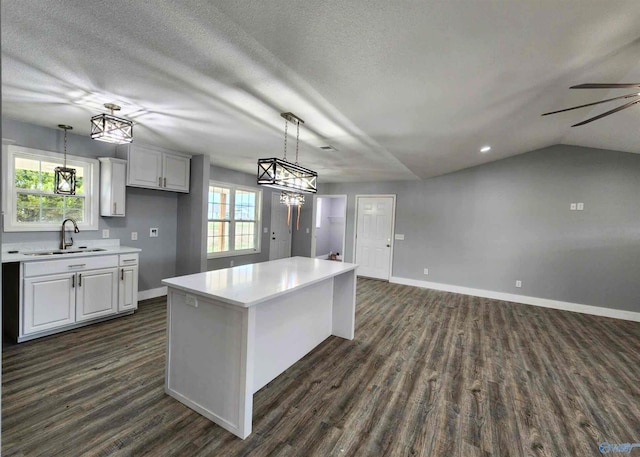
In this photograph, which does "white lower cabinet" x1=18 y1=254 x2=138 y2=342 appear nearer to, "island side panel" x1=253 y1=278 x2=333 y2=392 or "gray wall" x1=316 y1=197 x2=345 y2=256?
"island side panel" x1=253 y1=278 x2=333 y2=392

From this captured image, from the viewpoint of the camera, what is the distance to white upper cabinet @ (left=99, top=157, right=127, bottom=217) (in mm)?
4094

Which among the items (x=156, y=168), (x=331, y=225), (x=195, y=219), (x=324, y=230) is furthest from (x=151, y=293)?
(x=331, y=225)

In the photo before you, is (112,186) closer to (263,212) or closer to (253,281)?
(253,281)

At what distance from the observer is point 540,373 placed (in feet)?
10.4

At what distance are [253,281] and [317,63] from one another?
170 centimetres

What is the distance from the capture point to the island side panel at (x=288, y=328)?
2.69 meters

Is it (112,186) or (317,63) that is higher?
(317,63)

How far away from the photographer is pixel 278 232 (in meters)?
7.55

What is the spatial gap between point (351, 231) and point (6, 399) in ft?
19.5

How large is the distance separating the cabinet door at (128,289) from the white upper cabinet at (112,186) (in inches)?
29.3

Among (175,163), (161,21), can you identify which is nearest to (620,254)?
(161,21)

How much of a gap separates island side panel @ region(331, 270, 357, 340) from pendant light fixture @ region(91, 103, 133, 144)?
258 centimetres

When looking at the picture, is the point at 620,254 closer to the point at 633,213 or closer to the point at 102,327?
the point at 633,213

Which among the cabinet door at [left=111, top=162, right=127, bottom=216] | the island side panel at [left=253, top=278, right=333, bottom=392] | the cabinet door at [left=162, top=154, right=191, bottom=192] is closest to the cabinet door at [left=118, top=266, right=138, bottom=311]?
the cabinet door at [left=111, top=162, right=127, bottom=216]
